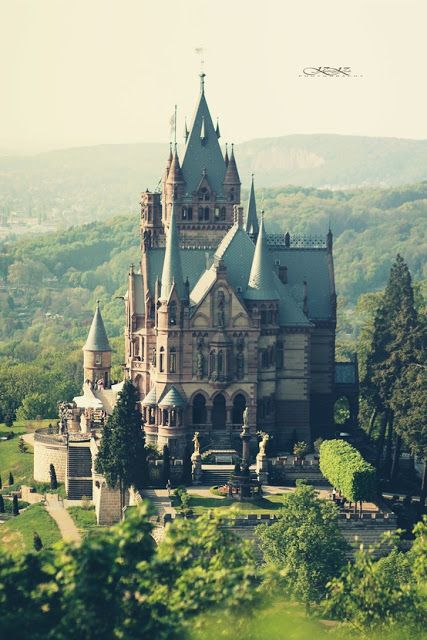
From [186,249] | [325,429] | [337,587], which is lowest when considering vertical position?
[337,587]

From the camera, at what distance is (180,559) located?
263ft

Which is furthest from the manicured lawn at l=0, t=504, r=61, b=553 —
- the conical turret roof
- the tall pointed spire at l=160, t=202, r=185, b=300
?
the conical turret roof

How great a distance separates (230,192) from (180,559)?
2798 inches

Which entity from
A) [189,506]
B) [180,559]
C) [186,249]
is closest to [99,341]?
[186,249]

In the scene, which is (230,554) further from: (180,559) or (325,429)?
(325,429)

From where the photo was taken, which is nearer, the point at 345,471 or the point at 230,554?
the point at 230,554

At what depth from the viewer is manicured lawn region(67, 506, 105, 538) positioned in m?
128

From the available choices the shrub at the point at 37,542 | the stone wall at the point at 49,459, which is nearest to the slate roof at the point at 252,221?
the stone wall at the point at 49,459

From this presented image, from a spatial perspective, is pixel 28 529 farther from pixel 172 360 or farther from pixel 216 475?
pixel 172 360

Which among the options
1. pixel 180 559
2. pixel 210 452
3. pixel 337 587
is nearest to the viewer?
pixel 180 559

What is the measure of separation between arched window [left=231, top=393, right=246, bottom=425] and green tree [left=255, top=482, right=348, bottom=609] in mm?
20826

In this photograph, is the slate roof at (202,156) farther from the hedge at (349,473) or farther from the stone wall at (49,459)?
the hedge at (349,473)

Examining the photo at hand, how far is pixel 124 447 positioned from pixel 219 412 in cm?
1295

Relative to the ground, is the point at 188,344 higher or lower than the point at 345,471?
higher
